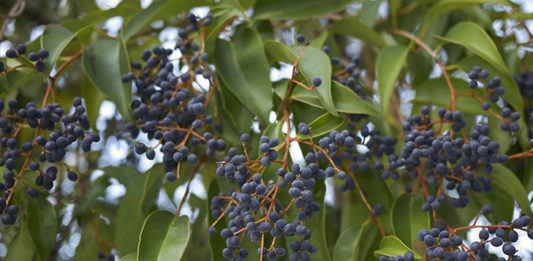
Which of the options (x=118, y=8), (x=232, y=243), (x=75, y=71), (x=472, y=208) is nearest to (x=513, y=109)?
(x=472, y=208)

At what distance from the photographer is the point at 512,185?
92 cm

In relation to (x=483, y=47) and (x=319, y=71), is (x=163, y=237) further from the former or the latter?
(x=483, y=47)

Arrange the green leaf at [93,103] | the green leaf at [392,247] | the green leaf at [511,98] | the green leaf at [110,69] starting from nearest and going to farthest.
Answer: the green leaf at [392,247] < the green leaf at [110,69] < the green leaf at [511,98] < the green leaf at [93,103]

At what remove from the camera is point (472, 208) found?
105 cm

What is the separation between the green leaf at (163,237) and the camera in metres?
0.79

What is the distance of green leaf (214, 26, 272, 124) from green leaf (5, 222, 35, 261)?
18.7 inches

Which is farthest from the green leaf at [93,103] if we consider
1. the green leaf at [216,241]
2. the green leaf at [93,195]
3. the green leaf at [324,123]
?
the green leaf at [324,123]

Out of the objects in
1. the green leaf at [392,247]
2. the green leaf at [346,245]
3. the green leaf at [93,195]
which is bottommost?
the green leaf at [93,195]

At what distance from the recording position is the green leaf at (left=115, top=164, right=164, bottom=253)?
3.09 feet

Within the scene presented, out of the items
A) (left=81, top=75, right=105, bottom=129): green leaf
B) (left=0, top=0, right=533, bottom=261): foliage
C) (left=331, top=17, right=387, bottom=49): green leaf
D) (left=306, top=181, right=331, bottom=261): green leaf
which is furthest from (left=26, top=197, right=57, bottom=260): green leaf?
(left=331, top=17, right=387, bottom=49): green leaf

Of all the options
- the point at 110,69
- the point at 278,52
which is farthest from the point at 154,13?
the point at 278,52

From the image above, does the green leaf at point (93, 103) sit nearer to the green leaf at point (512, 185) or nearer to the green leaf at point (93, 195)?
the green leaf at point (93, 195)

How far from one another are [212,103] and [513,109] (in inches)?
25.8

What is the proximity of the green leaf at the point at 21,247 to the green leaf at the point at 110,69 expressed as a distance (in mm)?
302
